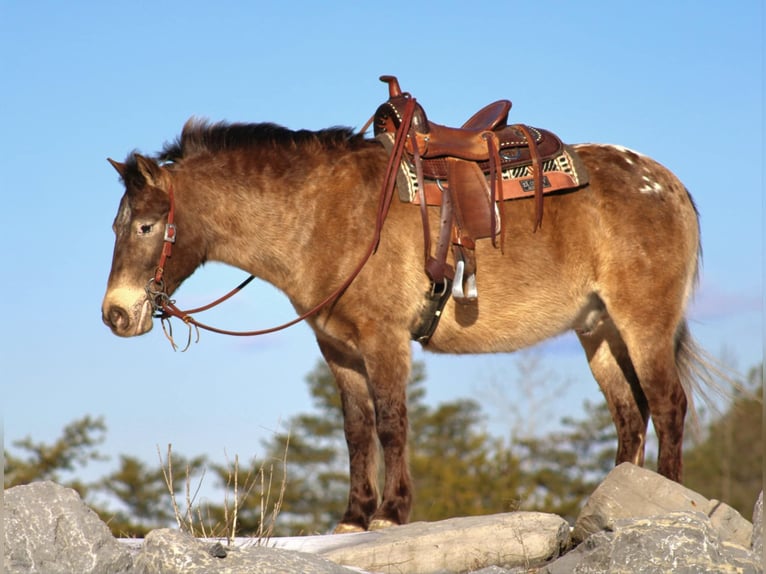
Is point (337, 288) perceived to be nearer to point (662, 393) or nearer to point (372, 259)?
point (372, 259)

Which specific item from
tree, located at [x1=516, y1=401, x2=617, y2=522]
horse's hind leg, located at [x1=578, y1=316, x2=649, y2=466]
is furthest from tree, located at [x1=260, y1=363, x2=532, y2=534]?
horse's hind leg, located at [x1=578, y1=316, x2=649, y2=466]

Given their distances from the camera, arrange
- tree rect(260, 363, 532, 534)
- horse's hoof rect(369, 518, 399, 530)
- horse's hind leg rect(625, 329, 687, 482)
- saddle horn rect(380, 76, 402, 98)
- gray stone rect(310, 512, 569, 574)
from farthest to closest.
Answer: tree rect(260, 363, 532, 534), saddle horn rect(380, 76, 402, 98), horse's hind leg rect(625, 329, 687, 482), horse's hoof rect(369, 518, 399, 530), gray stone rect(310, 512, 569, 574)

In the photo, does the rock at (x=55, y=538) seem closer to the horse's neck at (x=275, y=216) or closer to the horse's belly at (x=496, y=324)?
the horse's neck at (x=275, y=216)

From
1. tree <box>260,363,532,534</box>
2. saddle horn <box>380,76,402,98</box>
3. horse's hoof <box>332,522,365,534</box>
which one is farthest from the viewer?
tree <box>260,363,532,534</box>

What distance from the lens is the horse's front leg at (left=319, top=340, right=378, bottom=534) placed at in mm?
7105

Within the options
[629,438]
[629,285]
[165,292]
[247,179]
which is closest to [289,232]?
[247,179]

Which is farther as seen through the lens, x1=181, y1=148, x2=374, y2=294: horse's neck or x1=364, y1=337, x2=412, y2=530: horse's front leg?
x1=181, y1=148, x2=374, y2=294: horse's neck

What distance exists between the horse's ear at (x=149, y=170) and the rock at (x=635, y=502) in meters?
4.04

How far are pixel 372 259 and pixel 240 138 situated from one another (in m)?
1.57

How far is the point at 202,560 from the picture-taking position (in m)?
4.73

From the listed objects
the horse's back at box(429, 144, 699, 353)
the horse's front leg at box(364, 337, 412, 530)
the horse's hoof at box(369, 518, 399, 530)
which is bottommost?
the horse's hoof at box(369, 518, 399, 530)

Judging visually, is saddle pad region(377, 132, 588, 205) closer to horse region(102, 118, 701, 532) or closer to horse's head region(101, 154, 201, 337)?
horse region(102, 118, 701, 532)

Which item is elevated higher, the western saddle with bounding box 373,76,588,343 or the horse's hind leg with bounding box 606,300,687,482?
the western saddle with bounding box 373,76,588,343

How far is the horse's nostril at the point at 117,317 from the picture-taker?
23.0 feet
